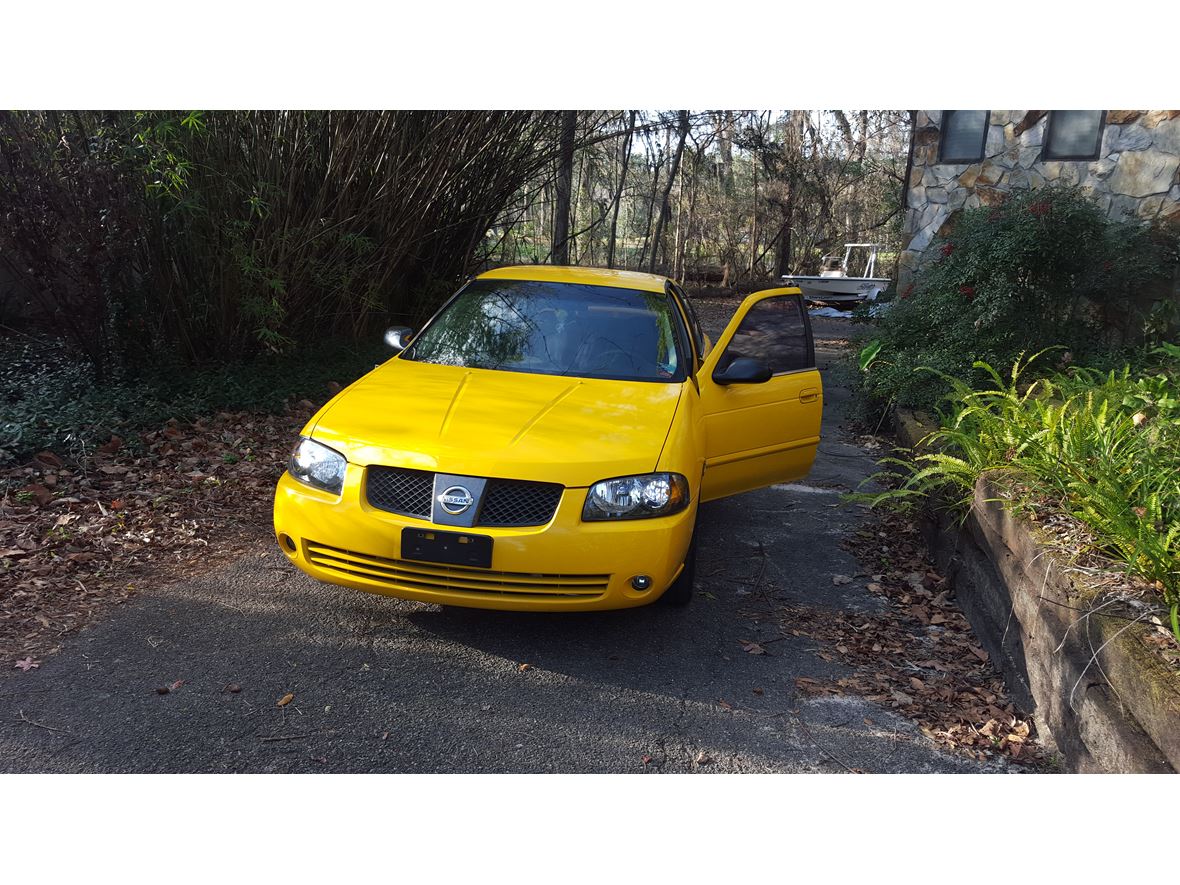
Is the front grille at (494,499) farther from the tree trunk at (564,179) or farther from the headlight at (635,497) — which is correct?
the tree trunk at (564,179)

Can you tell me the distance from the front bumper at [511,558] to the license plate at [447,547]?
28mm

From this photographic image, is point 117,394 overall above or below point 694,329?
below

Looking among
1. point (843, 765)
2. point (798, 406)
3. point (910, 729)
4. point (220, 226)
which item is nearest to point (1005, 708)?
point (910, 729)

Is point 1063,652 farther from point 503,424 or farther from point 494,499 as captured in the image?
point 503,424

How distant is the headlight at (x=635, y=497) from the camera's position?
369cm

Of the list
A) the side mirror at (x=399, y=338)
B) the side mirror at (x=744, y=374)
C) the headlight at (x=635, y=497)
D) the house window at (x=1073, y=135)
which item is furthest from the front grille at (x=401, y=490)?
the house window at (x=1073, y=135)

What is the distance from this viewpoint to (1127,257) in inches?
305

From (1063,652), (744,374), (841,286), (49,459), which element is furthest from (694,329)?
(841,286)

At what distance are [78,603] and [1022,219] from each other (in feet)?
25.6

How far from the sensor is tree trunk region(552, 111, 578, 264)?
10891 mm

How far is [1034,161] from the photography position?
377 inches

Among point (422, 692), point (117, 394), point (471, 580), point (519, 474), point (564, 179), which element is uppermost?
point (564, 179)

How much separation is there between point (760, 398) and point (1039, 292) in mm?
4124

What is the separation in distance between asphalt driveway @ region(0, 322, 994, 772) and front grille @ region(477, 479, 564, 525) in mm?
651
